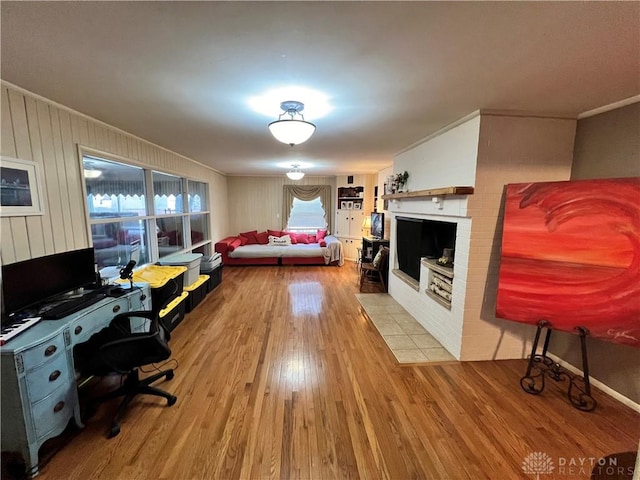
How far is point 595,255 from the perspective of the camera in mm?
1932

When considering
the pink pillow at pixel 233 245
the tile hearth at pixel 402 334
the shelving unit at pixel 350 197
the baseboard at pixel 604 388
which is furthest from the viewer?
the shelving unit at pixel 350 197

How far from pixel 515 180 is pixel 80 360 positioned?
12.3 ft

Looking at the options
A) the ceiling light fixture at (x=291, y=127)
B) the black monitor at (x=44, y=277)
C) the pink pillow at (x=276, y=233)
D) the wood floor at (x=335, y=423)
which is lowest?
the wood floor at (x=335, y=423)

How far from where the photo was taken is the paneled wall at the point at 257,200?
312 inches

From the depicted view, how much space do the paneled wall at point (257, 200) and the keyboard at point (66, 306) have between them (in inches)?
229

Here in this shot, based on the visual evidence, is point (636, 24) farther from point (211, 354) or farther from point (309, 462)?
point (211, 354)

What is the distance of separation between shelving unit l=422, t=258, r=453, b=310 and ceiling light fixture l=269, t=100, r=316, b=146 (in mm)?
2071

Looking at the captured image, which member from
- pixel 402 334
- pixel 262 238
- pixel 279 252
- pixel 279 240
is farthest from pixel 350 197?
pixel 402 334

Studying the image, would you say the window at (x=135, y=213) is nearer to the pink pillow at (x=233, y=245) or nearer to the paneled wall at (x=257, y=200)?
the pink pillow at (x=233, y=245)

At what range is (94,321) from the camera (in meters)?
2.02

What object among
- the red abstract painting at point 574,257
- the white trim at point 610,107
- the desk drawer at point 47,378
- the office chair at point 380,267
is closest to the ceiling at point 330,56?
the white trim at point 610,107

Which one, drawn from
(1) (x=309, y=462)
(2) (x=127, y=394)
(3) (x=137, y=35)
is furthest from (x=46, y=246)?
(1) (x=309, y=462)

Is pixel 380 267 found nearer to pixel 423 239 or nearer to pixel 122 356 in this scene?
pixel 423 239

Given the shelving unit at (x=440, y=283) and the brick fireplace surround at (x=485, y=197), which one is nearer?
the brick fireplace surround at (x=485, y=197)
